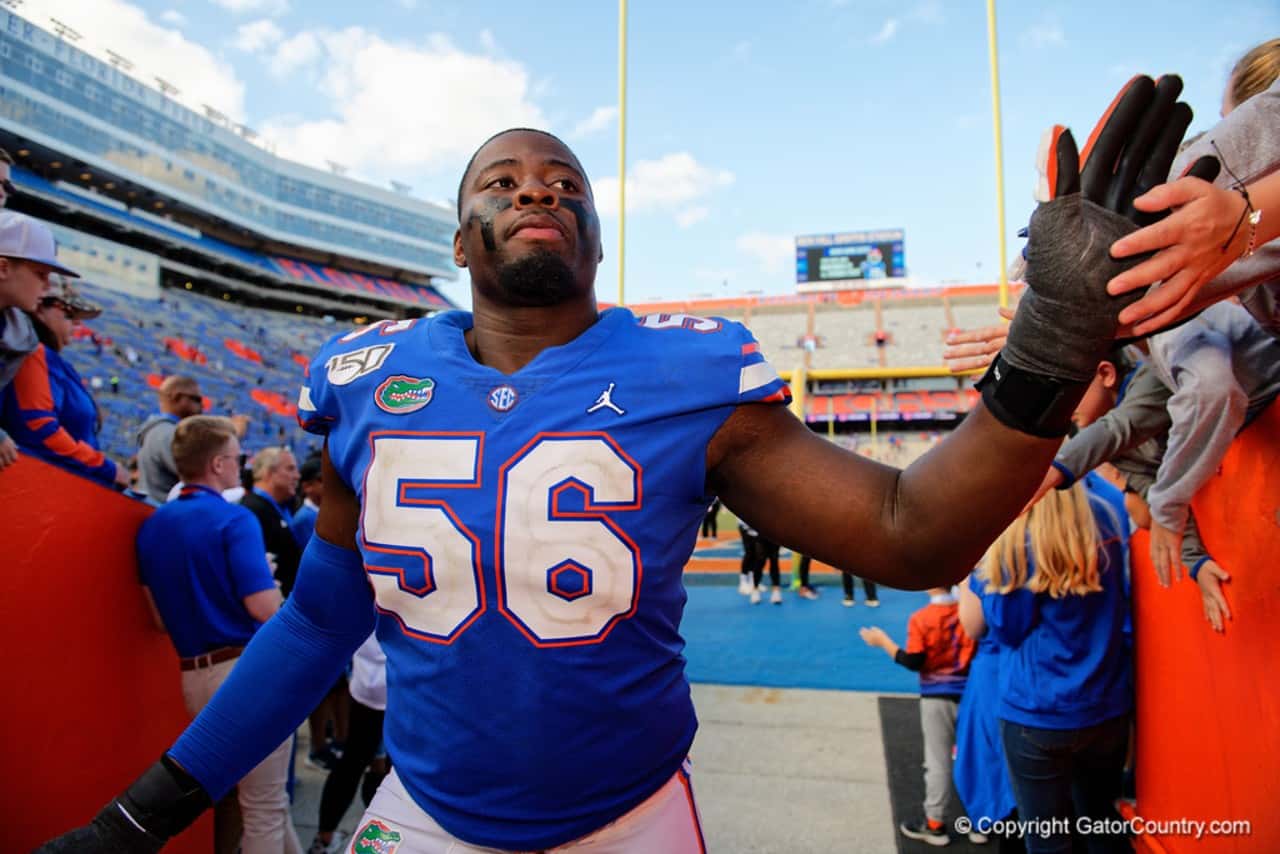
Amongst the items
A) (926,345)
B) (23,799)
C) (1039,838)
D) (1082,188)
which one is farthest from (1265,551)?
(926,345)

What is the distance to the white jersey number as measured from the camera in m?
1.09

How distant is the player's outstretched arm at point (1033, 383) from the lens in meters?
0.83

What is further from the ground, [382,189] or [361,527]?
[382,189]

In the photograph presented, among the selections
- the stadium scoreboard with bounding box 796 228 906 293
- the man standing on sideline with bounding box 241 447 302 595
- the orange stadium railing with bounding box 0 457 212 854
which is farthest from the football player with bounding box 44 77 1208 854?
the stadium scoreboard with bounding box 796 228 906 293

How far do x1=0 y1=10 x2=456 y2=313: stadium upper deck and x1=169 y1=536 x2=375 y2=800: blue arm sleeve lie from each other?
3703cm

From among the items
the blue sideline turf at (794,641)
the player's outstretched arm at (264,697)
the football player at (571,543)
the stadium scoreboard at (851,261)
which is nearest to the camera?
the football player at (571,543)

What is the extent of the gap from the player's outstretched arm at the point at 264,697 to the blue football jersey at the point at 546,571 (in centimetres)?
25

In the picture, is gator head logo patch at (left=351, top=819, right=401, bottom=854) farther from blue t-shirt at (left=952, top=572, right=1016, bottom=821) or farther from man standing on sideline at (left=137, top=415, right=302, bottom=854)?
blue t-shirt at (left=952, top=572, right=1016, bottom=821)

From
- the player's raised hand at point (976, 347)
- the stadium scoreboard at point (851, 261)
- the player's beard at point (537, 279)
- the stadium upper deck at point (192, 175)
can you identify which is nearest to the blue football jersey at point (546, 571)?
the player's beard at point (537, 279)

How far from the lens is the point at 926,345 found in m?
35.8

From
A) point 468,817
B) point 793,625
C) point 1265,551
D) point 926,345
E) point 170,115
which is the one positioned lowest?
point 793,625

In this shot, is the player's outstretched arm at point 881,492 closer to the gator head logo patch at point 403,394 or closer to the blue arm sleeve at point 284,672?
the gator head logo patch at point 403,394

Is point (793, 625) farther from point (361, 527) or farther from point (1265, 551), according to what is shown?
point (361, 527)

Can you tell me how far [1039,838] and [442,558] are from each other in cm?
241
